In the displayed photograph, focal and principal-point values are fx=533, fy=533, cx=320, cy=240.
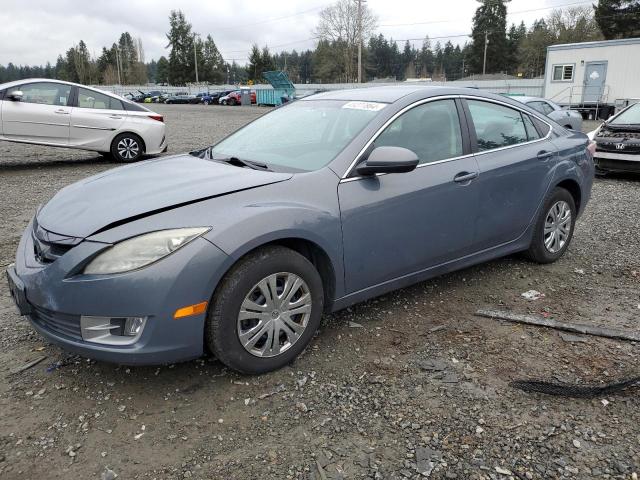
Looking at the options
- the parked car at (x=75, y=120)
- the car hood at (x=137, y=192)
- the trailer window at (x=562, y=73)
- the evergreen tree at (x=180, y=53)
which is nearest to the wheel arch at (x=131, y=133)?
the parked car at (x=75, y=120)

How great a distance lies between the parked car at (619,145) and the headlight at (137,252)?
8.94 metres

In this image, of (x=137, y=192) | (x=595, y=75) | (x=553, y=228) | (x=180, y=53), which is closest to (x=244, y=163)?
(x=137, y=192)

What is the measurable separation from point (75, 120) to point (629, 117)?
10463 mm

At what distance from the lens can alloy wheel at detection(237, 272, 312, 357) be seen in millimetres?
2873

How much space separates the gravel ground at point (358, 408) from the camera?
2.39 meters

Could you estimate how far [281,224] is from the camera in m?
2.90

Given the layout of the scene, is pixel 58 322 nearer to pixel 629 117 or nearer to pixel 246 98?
pixel 629 117

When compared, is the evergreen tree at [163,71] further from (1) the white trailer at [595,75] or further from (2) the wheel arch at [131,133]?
(2) the wheel arch at [131,133]

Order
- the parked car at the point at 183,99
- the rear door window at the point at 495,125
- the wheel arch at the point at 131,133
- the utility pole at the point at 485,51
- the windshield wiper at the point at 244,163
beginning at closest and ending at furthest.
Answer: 1. the windshield wiper at the point at 244,163
2. the rear door window at the point at 495,125
3. the wheel arch at the point at 131,133
4. the parked car at the point at 183,99
5. the utility pole at the point at 485,51

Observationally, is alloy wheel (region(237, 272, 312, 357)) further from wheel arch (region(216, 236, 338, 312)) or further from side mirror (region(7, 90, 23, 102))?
side mirror (region(7, 90, 23, 102))

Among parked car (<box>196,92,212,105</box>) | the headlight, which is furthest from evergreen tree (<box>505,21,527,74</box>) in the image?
the headlight

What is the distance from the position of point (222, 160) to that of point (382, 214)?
1191mm

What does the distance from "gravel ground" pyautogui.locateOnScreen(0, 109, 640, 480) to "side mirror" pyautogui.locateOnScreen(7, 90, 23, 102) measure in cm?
715

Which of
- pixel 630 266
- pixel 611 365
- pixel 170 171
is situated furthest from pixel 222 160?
pixel 630 266
